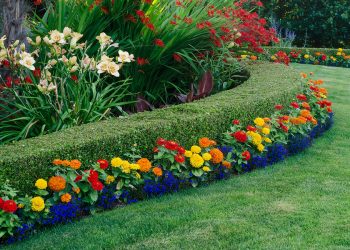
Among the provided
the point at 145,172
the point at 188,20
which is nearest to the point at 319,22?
the point at 188,20

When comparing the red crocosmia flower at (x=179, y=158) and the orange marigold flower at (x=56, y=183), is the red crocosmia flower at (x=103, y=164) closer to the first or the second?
the orange marigold flower at (x=56, y=183)

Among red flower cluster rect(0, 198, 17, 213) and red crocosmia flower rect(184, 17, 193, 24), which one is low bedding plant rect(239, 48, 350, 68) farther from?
red flower cluster rect(0, 198, 17, 213)

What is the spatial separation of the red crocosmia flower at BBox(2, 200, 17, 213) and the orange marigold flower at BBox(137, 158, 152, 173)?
109cm

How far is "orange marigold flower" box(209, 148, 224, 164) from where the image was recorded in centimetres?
473

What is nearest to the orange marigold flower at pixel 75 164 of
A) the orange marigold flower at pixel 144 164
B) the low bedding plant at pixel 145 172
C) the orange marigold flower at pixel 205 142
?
the low bedding plant at pixel 145 172

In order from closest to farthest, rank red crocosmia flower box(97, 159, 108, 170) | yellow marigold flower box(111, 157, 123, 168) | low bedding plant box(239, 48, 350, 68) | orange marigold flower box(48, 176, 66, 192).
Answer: orange marigold flower box(48, 176, 66, 192), red crocosmia flower box(97, 159, 108, 170), yellow marigold flower box(111, 157, 123, 168), low bedding plant box(239, 48, 350, 68)

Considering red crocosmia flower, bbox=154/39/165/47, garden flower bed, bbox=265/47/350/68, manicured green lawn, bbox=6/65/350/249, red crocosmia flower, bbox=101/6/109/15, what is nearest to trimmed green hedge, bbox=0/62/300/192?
manicured green lawn, bbox=6/65/350/249

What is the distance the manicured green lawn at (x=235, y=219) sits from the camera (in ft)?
11.6

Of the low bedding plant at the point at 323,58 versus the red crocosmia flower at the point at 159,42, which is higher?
the red crocosmia flower at the point at 159,42

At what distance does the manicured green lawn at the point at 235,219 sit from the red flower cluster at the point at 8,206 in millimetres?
261

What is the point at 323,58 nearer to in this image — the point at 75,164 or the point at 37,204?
the point at 75,164

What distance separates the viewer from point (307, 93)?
282 inches

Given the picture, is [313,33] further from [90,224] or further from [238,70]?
[90,224]

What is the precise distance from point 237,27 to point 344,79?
5.10 metres
